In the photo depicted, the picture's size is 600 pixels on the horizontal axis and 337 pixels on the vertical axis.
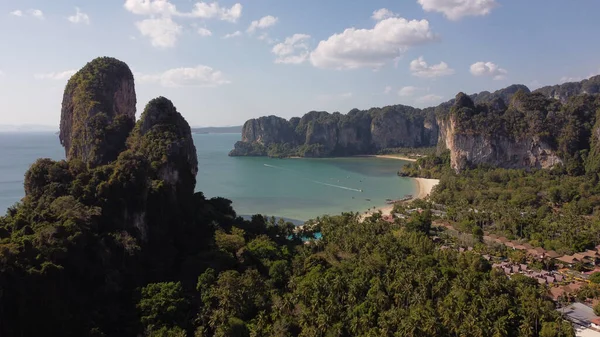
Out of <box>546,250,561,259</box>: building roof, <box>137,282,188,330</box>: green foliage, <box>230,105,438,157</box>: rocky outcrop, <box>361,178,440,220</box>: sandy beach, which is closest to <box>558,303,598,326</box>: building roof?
<box>546,250,561,259</box>: building roof

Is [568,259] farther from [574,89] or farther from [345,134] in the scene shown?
[345,134]

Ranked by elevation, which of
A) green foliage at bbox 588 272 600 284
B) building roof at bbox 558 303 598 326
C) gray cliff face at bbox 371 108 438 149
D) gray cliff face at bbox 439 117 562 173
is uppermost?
gray cliff face at bbox 371 108 438 149

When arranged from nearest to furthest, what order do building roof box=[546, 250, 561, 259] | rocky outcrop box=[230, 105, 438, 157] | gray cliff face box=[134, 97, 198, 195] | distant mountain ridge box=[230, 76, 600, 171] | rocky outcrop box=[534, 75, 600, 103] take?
building roof box=[546, 250, 561, 259], gray cliff face box=[134, 97, 198, 195], distant mountain ridge box=[230, 76, 600, 171], rocky outcrop box=[534, 75, 600, 103], rocky outcrop box=[230, 105, 438, 157]

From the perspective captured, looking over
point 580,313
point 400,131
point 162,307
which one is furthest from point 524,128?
point 162,307

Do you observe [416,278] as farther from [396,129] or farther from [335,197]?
[396,129]

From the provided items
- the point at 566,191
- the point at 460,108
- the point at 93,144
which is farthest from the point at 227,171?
the point at 566,191

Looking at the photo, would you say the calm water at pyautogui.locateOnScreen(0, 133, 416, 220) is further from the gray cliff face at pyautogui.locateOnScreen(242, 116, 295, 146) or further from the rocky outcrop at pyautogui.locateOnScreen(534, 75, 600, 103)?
the rocky outcrop at pyautogui.locateOnScreen(534, 75, 600, 103)

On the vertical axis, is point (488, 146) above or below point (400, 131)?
below
